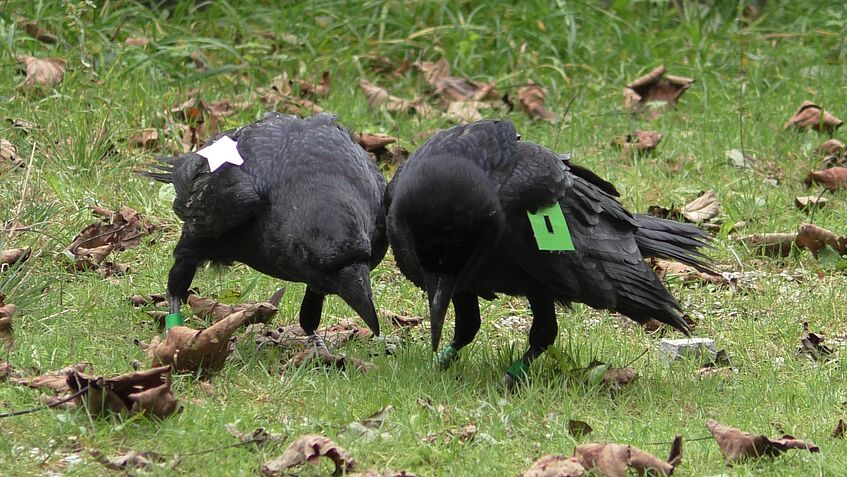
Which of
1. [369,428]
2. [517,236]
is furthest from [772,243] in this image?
[369,428]

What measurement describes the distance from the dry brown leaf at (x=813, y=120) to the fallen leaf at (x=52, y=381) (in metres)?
5.55

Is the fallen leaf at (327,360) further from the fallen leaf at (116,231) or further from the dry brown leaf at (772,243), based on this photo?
the dry brown leaf at (772,243)

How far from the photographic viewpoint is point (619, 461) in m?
3.78

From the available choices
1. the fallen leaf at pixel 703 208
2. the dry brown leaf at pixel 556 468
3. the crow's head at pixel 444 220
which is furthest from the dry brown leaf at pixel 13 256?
the fallen leaf at pixel 703 208

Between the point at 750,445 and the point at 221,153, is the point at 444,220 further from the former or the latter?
the point at 221,153

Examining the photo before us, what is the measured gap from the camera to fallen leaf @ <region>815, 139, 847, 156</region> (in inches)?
314

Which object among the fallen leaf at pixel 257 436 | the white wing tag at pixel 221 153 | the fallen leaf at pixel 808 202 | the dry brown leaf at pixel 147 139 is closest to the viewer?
the fallen leaf at pixel 257 436

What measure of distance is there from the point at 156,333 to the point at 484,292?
1.53 meters

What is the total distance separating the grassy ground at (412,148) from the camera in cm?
419

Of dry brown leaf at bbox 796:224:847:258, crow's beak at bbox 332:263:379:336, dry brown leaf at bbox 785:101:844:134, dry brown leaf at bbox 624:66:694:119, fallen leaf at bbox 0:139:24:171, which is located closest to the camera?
crow's beak at bbox 332:263:379:336

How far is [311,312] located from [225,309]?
0.47 meters

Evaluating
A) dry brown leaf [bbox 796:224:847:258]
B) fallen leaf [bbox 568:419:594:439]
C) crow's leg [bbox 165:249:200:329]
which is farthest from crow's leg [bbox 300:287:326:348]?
dry brown leaf [bbox 796:224:847:258]

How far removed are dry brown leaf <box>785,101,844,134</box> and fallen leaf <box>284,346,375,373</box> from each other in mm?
4461

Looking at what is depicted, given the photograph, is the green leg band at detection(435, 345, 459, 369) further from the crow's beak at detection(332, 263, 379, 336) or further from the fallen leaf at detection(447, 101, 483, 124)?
the fallen leaf at detection(447, 101, 483, 124)
